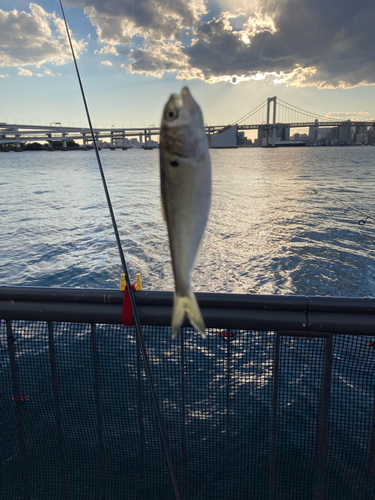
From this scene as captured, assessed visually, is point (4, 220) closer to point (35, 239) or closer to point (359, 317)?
point (35, 239)

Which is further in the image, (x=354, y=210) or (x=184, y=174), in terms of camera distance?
(x=354, y=210)

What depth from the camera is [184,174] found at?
65 centimetres

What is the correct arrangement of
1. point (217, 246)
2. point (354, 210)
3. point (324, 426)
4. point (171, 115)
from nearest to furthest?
point (171, 115) → point (324, 426) → point (217, 246) → point (354, 210)

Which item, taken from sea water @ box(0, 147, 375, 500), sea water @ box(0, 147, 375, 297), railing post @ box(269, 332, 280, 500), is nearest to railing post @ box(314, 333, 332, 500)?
railing post @ box(269, 332, 280, 500)

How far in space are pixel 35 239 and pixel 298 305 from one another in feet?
67.5

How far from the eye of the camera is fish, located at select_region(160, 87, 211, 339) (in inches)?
24.9

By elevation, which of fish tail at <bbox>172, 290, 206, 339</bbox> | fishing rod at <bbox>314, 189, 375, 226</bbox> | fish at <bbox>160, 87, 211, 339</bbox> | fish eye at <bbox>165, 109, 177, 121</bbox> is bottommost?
fishing rod at <bbox>314, 189, 375, 226</bbox>

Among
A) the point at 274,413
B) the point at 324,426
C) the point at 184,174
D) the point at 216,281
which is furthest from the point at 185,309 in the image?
the point at 216,281

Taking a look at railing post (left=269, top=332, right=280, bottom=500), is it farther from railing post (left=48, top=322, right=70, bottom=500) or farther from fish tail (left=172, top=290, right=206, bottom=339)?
fish tail (left=172, top=290, right=206, bottom=339)

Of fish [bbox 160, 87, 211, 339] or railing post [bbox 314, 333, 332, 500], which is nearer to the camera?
fish [bbox 160, 87, 211, 339]

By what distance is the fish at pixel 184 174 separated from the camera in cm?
63

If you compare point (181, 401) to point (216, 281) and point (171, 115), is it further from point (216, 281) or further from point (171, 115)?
point (216, 281)

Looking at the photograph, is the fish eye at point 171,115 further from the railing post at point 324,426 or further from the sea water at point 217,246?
Result: the sea water at point 217,246

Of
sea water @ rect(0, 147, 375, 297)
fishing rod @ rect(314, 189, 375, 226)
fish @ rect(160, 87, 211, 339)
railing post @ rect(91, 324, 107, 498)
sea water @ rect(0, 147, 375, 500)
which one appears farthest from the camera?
fishing rod @ rect(314, 189, 375, 226)
